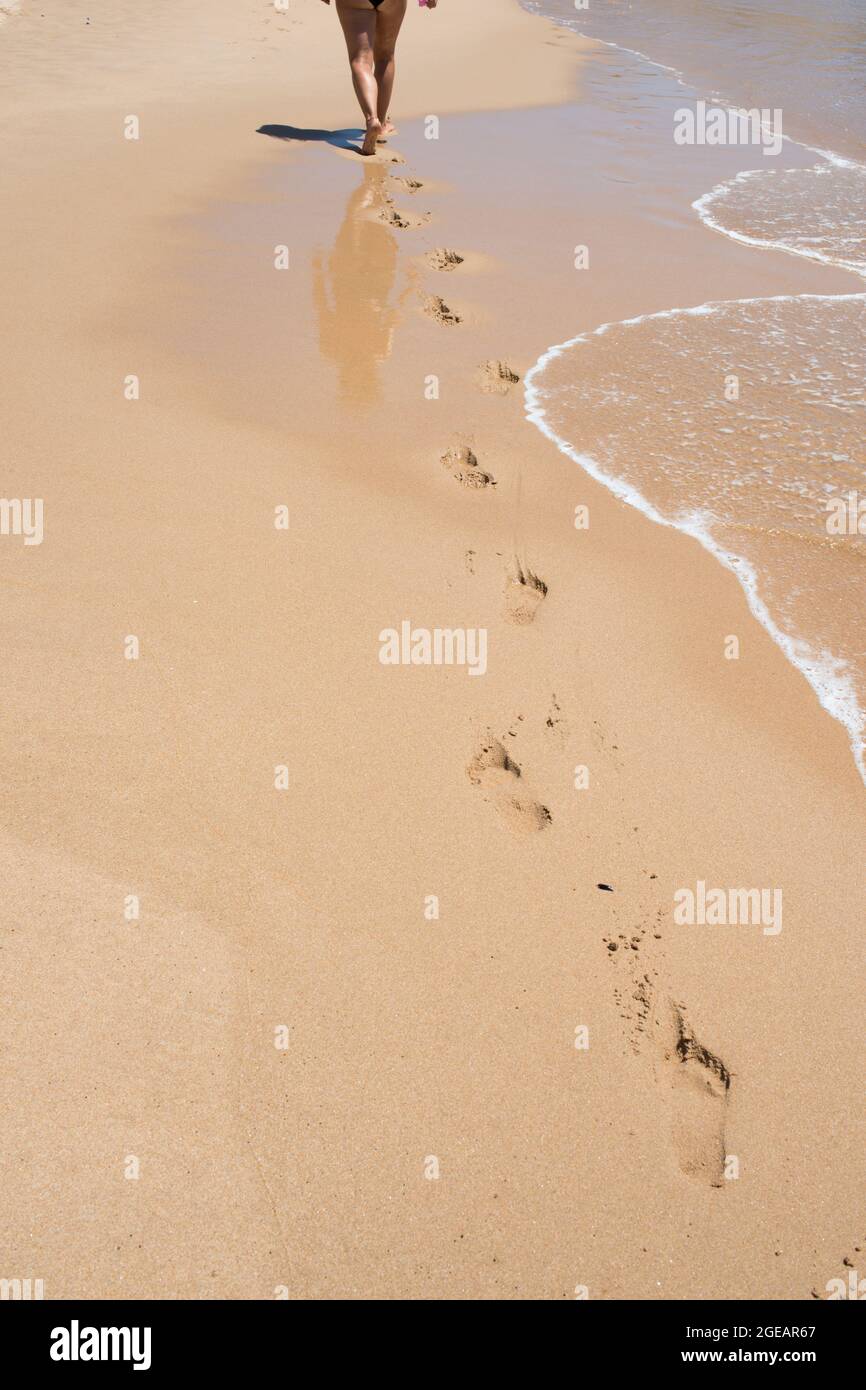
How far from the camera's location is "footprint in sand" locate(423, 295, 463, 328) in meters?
4.93

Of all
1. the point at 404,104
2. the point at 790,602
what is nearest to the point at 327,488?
the point at 790,602

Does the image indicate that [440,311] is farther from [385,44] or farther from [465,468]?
[385,44]

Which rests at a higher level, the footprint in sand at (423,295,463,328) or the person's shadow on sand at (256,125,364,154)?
the person's shadow on sand at (256,125,364,154)

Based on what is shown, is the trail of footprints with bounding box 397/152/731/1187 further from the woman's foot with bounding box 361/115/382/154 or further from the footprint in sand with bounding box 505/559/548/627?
the woman's foot with bounding box 361/115/382/154

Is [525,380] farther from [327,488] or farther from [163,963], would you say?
[163,963]

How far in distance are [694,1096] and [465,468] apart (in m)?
2.61

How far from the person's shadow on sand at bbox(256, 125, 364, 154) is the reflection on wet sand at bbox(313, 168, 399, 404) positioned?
1641 millimetres

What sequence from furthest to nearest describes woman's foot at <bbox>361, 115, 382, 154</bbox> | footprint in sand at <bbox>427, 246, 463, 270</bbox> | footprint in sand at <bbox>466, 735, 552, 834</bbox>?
woman's foot at <bbox>361, 115, 382, 154</bbox> → footprint in sand at <bbox>427, 246, 463, 270</bbox> → footprint in sand at <bbox>466, 735, 552, 834</bbox>

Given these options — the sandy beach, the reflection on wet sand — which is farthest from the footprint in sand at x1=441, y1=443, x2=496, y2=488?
the reflection on wet sand

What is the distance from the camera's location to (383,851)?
2344 millimetres

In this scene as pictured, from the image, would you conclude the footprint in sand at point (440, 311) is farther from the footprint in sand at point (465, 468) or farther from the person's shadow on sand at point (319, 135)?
the person's shadow on sand at point (319, 135)

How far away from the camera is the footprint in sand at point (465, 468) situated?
375 cm

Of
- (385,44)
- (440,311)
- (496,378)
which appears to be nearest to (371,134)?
(385,44)

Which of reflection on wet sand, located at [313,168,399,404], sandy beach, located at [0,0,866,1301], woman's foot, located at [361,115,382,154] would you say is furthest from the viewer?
woman's foot, located at [361,115,382,154]
